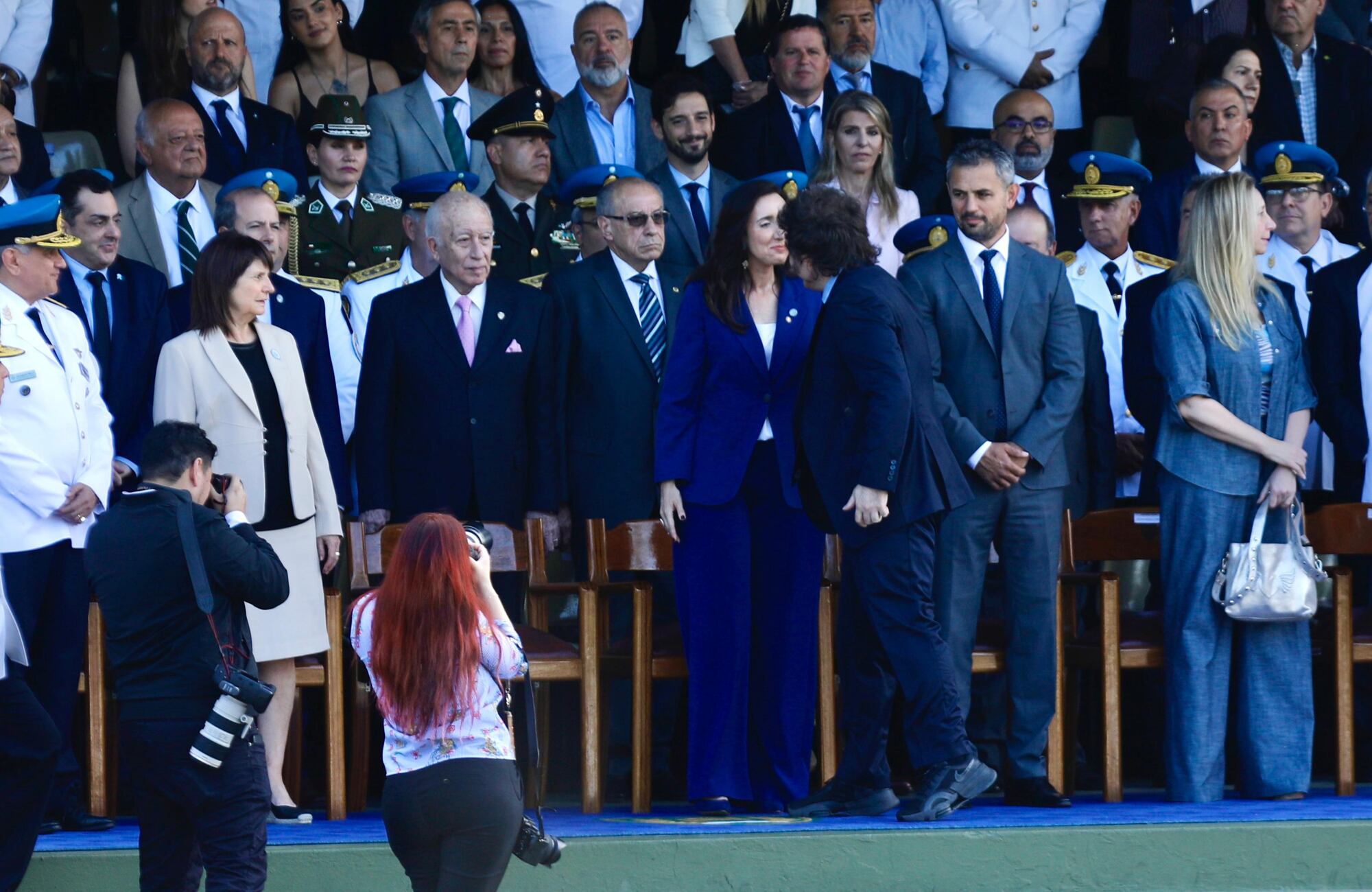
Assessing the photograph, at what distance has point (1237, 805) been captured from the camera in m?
5.67

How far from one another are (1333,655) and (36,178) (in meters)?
4.69

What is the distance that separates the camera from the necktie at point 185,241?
Result: 6.66m

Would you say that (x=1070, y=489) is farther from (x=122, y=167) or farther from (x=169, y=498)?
(x=122, y=167)

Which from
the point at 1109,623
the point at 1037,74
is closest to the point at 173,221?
the point at 1109,623

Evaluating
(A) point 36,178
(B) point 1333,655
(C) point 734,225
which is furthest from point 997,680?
(A) point 36,178

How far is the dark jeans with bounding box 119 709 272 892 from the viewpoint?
439cm

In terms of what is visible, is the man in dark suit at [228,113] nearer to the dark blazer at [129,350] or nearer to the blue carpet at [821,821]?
the dark blazer at [129,350]

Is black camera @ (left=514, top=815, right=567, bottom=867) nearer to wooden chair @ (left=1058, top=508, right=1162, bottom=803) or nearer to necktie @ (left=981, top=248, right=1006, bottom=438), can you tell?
necktie @ (left=981, top=248, right=1006, bottom=438)

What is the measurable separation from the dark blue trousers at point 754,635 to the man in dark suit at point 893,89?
96.6 inches

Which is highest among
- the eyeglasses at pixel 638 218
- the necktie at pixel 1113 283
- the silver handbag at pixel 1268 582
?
the eyeglasses at pixel 638 218

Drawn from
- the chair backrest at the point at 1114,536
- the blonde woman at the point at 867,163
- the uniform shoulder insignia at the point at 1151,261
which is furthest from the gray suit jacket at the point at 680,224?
the chair backrest at the point at 1114,536

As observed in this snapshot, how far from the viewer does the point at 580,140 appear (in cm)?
761

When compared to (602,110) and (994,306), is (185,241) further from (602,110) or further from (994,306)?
(994,306)

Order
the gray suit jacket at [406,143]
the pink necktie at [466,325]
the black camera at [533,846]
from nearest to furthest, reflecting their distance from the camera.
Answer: the black camera at [533,846] < the pink necktie at [466,325] < the gray suit jacket at [406,143]
